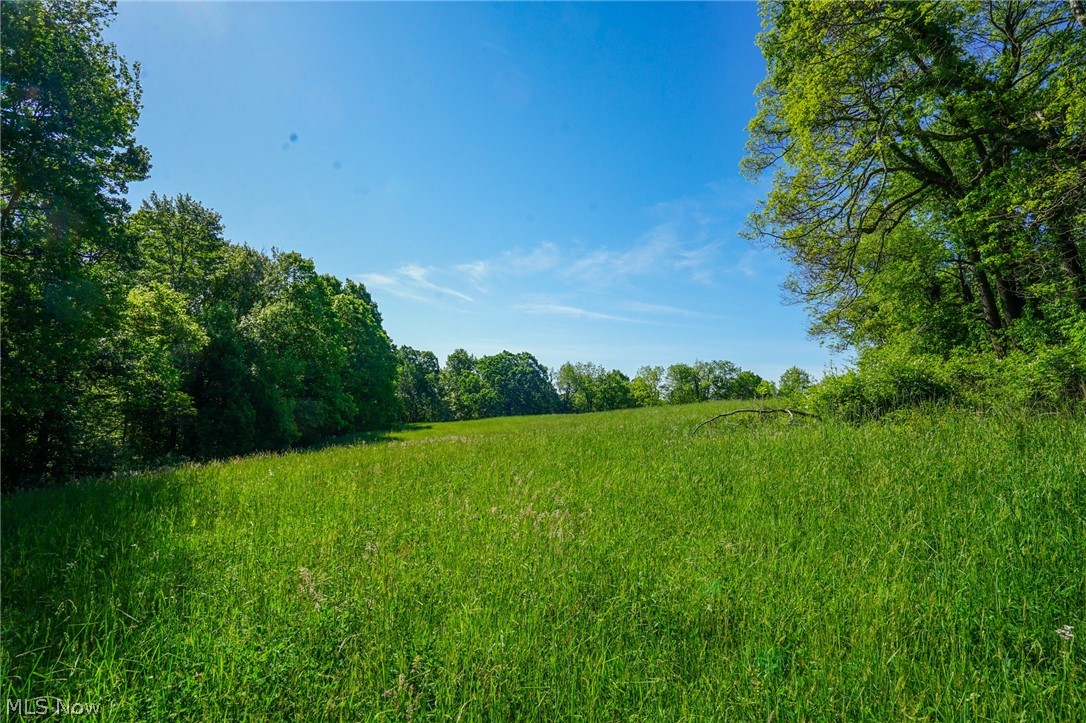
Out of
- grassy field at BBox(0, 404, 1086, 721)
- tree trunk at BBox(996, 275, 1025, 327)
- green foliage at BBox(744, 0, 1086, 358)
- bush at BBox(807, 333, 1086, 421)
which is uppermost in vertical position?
green foliage at BBox(744, 0, 1086, 358)

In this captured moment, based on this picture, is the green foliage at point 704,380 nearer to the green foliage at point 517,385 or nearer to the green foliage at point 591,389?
the green foliage at point 591,389

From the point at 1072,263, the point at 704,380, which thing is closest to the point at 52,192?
the point at 1072,263

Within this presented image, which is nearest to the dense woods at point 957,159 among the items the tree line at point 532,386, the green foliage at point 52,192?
the green foliage at point 52,192

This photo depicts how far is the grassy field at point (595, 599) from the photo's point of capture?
210cm

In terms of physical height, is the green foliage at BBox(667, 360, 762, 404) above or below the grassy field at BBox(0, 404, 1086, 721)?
above

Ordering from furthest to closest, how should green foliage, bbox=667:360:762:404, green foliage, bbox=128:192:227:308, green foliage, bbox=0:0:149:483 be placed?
1. green foliage, bbox=667:360:762:404
2. green foliage, bbox=128:192:227:308
3. green foliage, bbox=0:0:149:483

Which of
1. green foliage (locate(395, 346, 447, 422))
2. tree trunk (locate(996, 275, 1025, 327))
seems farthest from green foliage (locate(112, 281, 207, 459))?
green foliage (locate(395, 346, 447, 422))

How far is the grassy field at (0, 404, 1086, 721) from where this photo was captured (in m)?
2.10

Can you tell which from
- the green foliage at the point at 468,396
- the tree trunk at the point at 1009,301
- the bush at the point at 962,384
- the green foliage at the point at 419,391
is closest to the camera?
the bush at the point at 962,384

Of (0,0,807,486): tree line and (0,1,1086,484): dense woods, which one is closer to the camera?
(0,1,1086,484): dense woods

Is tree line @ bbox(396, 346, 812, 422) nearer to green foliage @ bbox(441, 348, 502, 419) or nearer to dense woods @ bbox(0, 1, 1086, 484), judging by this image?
green foliage @ bbox(441, 348, 502, 419)

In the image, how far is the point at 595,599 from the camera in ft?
9.94

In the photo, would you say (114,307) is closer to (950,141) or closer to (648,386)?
(950,141)

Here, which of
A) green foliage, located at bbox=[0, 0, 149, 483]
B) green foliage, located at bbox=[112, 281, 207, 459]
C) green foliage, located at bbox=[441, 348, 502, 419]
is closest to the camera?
green foliage, located at bbox=[0, 0, 149, 483]
